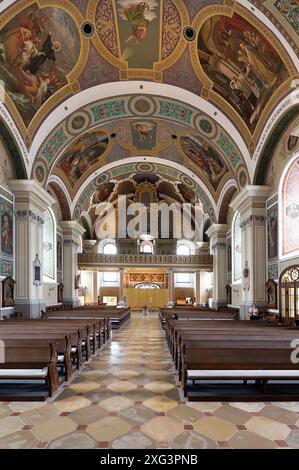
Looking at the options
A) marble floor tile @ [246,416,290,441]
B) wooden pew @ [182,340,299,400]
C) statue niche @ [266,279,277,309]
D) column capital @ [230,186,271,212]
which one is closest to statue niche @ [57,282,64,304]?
column capital @ [230,186,271,212]

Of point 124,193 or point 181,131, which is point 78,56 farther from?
point 124,193

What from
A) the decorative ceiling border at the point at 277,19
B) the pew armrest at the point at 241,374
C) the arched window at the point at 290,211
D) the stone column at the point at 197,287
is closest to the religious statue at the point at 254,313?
the arched window at the point at 290,211

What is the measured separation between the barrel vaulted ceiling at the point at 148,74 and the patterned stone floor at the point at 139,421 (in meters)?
8.54

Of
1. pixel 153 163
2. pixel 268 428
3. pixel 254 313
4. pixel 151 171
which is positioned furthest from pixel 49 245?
pixel 268 428

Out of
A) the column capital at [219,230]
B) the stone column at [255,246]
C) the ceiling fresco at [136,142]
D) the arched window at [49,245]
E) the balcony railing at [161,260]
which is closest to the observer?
the stone column at [255,246]

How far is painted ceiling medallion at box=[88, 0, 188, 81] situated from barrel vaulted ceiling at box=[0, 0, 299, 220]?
0.03 metres

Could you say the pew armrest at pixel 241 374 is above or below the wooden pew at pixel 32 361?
below

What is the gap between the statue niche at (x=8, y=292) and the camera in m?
12.4

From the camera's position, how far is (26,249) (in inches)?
532

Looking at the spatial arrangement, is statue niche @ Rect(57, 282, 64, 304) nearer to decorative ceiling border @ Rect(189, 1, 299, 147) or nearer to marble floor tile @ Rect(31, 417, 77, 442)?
decorative ceiling border @ Rect(189, 1, 299, 147)

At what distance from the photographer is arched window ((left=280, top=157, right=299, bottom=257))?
37.1 ft

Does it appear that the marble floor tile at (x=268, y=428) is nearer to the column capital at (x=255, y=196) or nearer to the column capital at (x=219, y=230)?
the column capital at (x=255, y=196)
